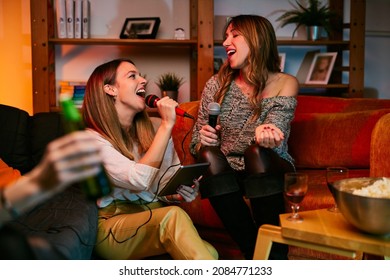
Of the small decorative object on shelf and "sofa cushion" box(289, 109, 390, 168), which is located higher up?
the small decorative object on shelf

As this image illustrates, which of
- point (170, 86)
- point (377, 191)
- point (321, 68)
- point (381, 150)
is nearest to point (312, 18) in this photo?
point (321, 68)

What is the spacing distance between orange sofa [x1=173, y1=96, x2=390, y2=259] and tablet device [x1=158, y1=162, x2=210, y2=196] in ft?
1.44

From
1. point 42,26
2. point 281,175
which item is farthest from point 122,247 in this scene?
point 42,26

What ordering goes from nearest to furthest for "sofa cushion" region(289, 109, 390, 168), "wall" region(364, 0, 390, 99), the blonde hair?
1. the blonde hair
2. "sofa cushion" region(289, 109, 390, 168)
3. "wall" region(364, 0, 390, 99)

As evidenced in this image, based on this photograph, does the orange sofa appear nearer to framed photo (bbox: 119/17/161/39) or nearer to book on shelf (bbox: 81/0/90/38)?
framed photo (bbox: 119/17/161/39)

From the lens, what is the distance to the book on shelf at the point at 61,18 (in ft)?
9.87

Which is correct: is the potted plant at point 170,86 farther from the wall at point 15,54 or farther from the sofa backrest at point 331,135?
the wall at point 15,54

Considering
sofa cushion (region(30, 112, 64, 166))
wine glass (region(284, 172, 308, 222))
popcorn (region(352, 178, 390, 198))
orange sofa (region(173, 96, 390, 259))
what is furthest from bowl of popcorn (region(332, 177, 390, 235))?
sofa cushion (region(30, 112, 64, 166))

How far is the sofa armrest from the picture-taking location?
6.42 ft

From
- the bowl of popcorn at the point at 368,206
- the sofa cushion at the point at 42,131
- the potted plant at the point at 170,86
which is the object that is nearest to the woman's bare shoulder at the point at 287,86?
the bowl of popcorn at the point at 368,206

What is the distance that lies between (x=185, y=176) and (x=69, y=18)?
5.55 ft

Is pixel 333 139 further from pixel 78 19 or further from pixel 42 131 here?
pixel 78 19

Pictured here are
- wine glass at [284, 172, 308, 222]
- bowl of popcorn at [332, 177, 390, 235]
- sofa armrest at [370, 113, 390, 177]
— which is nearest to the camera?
bowl of popcorn at [332, 177, 390, 235]
